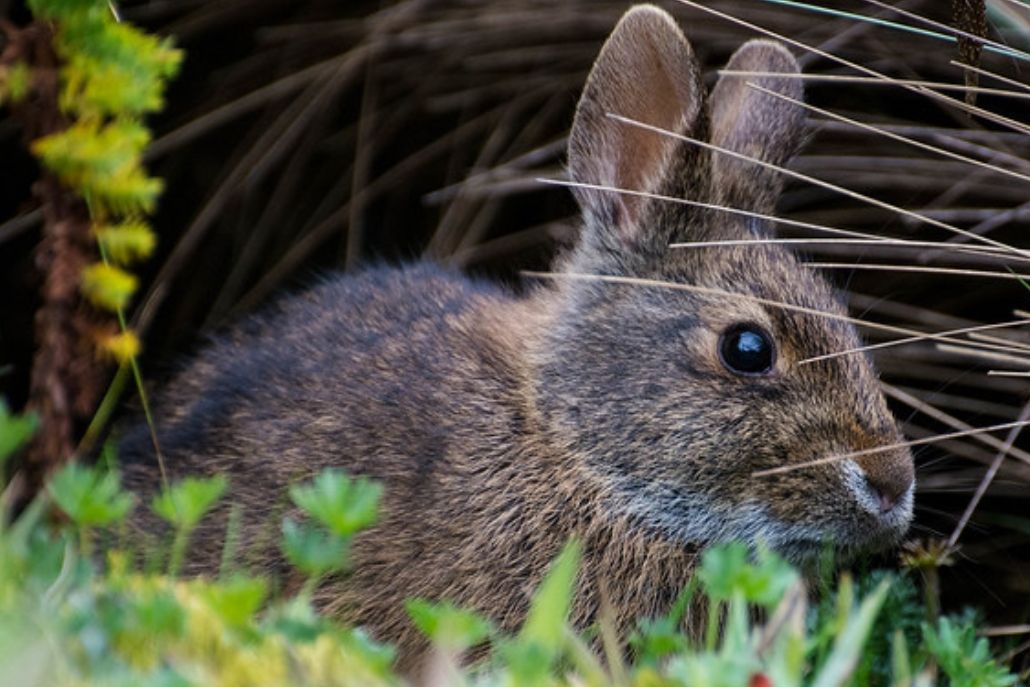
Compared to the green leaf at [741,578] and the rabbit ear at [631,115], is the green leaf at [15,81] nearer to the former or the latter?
the rabbit ear at [631,115]

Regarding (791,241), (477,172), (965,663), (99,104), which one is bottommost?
(965,663)

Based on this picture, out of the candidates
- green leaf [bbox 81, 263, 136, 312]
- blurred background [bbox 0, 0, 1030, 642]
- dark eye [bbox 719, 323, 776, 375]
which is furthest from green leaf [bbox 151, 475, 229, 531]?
blurred background [bbox 0, 0, 1030, 642]

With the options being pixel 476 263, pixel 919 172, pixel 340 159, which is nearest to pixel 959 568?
pixel 919 172

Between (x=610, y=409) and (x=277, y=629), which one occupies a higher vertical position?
(x=277, y=629)

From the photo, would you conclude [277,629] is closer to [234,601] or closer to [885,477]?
[234,601]

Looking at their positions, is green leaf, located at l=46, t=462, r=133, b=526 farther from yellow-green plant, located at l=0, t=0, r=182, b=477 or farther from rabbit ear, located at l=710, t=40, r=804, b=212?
rabbit ear, located at l=710, t=40, r=804, b=212

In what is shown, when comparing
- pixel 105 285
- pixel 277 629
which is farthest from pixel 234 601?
pixel 105 285
